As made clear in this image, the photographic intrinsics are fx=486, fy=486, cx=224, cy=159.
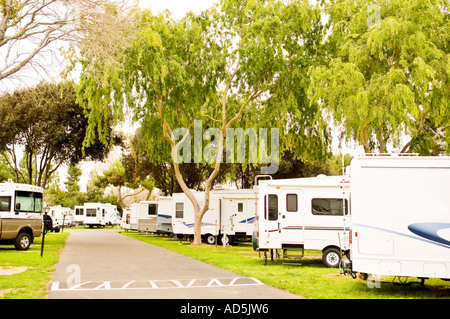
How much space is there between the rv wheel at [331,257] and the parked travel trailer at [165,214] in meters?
17.8

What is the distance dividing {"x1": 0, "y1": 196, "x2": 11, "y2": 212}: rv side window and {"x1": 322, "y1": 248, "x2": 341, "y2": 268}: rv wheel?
13246 mm

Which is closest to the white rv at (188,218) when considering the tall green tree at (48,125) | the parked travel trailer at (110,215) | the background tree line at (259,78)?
the background tree line at (259,78)

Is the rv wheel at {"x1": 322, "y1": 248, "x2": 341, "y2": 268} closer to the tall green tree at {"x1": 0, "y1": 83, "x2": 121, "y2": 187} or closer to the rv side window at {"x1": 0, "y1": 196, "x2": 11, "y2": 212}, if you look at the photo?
the rv side window at {"x1": 0, "y1": 196, "x2": 11, "y2": 212}

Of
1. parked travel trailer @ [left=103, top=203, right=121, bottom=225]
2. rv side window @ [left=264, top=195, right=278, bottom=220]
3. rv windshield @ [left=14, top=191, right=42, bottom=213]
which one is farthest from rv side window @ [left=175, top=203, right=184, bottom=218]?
parked travel trailer @ [left=103, top=203, right=121, bottom=225]

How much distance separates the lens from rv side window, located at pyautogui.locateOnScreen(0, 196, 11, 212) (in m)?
20.3

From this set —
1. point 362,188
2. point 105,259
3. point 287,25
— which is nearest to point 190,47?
point 287,25

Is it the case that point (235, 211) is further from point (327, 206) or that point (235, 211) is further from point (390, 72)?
point (390, 72)

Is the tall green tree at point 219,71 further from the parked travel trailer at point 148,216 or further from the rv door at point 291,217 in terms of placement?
the parked travel trailer at point 148,216

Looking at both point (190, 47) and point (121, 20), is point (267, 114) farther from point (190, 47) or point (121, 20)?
point (121, 20)

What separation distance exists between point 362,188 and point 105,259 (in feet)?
33.3

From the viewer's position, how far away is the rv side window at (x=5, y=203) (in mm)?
20266

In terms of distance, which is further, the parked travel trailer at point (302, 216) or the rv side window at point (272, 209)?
the rv side window at point (272, 209)

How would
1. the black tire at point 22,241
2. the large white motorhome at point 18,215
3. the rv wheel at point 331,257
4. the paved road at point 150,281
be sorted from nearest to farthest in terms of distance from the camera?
1. the paved road at point 150,281
2. the rv wheel at point 331,257
3. the large white motorhome at point 18,215
4. the black tire at point 22,241

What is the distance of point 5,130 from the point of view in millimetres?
28922
